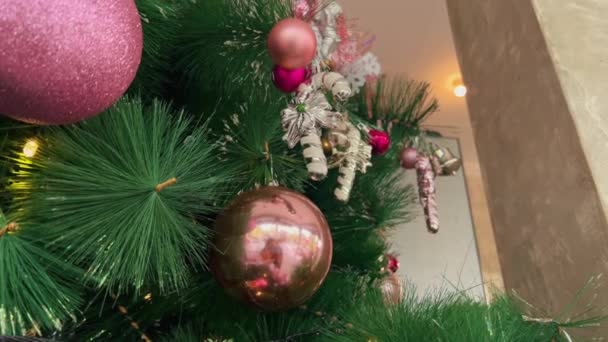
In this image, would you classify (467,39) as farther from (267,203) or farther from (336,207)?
(267,203)

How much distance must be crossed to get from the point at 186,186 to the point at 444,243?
3.66 feet

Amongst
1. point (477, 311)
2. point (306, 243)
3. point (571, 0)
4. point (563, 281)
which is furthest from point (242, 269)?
point (571, 0)

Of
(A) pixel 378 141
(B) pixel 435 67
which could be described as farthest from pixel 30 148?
(B) pixel 435 67

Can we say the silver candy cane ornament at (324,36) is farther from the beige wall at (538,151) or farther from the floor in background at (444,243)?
the floor in background at (444,243)

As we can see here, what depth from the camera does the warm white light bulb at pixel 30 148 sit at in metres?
0.31

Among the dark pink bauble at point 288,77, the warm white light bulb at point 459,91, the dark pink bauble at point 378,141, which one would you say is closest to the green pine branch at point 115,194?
the dark pink bauble at point 288,77

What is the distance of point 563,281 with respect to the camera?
0.47 m

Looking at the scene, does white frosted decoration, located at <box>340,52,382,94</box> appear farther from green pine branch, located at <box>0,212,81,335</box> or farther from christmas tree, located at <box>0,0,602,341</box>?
green pine branch, located at <box>0,212,81,335</box>

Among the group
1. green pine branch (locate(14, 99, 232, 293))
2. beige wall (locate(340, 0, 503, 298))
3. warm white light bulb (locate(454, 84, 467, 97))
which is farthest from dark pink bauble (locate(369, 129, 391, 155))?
warm white light bulb (locate(454, 84, 467, 97))

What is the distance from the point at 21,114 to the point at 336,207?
1.11 feet

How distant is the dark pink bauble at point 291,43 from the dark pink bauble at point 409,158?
27cm

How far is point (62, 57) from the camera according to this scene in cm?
24

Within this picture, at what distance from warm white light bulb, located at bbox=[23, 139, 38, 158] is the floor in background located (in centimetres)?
99

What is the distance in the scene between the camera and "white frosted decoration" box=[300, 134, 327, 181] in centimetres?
35
